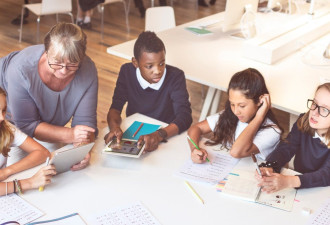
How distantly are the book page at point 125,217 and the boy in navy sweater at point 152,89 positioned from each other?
573mm

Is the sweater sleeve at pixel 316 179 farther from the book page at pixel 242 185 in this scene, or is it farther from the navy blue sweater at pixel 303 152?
the book page at pixel 242 185

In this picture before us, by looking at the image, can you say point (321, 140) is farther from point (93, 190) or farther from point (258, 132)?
point (93, 190)

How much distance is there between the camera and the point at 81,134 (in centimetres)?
195

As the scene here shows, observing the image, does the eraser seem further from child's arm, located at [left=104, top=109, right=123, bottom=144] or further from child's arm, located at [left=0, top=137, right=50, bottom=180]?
child's arm, located at [left=0, top=137, right=50, bottom=180]

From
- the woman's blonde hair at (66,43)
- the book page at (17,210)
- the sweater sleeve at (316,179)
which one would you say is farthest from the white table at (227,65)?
the book page at (17,210)

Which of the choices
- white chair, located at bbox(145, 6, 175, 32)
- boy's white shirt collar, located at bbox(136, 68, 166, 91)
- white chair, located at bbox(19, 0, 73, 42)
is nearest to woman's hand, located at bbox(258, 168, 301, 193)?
boy's white shirt collar, located at bbox(136, 68, 166, 91)

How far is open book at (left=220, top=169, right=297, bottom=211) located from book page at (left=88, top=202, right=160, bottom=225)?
1.07 ft

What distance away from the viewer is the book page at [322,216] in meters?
1.55

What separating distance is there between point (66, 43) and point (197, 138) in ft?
2.36

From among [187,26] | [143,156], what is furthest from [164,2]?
[143,156]

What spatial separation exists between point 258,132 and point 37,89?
1019mm

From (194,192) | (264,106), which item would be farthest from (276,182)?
(264,106)

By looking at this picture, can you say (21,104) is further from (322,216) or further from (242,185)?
(322,216)

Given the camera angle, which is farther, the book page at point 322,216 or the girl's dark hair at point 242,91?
the girl's dark hair at point 242,91
